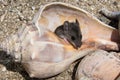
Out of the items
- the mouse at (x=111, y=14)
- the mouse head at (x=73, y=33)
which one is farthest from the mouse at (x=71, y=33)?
the mouse at (x=111, y=14)

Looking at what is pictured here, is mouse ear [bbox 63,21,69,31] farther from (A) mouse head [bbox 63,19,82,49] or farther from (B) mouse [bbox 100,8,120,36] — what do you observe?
(B) mouse [bbox 100,8,120,36]

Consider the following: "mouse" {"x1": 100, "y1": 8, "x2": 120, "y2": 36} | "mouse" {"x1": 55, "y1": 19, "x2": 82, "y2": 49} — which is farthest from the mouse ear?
"mouse" {"x1": 100, "y1": 8, "x2": 120, "y2": 36}

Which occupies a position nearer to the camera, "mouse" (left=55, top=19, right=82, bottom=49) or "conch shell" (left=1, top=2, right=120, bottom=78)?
"conch shell" (left=1, top=2, right=120, bottom=78)

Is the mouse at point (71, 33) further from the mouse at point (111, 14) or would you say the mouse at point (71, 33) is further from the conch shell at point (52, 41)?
the mouse at point (111, 14)

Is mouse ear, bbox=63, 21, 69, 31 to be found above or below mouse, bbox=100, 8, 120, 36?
below

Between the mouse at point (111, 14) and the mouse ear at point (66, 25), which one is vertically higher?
the mouse at point (111, 14)

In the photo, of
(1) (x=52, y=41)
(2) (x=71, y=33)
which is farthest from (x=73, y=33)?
(1) (x=52, y=41)
